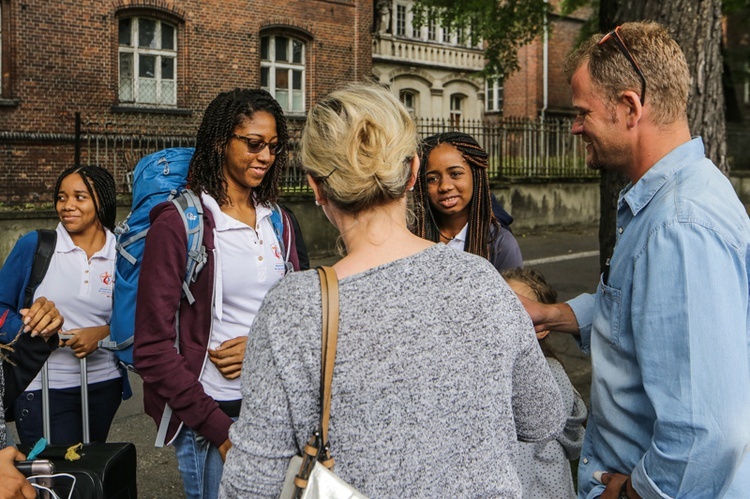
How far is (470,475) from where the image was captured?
5.36ft

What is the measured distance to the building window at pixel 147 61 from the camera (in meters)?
18.5

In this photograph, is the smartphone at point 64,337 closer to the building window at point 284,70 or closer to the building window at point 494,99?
the building window at point 284,70

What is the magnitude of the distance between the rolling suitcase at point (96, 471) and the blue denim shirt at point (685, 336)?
4.98ft

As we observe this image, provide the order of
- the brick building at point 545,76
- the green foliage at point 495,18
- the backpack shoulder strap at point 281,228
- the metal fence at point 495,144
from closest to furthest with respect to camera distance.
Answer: the backpack shoulder strap at point 281,228 → the metal fence at point 495,144 → the green foliage at point 495,18 → the brick building at point 545,76

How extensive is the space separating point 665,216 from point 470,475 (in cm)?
73

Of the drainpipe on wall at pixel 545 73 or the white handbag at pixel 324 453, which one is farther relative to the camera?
the drainpipe on wall at pixel 545 73

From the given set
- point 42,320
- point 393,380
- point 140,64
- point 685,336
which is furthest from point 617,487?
point 140,64

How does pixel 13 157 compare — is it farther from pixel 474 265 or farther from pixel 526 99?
pixel 526 99

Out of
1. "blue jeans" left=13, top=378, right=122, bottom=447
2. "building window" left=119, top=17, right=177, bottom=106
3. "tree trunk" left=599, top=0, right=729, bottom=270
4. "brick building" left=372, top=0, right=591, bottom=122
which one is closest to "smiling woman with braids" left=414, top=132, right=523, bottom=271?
"tree trunk" left=599, top=0, right=729, bottom=270

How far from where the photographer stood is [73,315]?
352 centimetres

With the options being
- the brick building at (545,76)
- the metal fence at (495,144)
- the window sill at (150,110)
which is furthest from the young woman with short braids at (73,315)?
the brick building at (545,76)

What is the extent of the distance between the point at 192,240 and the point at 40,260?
4.15 feet

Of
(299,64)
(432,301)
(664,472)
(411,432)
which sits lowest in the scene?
(664,472)

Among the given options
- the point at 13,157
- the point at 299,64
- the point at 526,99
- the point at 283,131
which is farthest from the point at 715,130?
the point at 526,99
